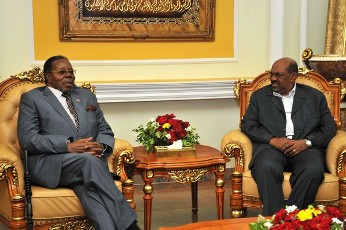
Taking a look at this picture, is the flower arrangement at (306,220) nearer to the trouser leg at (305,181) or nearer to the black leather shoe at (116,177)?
the trouser leg at (305,181)

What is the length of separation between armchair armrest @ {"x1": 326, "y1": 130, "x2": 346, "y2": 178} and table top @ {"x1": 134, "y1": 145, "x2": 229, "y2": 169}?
0.73 meters

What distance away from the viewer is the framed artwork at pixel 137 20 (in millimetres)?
5543

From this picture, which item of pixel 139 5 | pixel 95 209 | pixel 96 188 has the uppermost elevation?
pixel 139 5

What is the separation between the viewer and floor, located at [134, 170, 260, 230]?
16.3 ft

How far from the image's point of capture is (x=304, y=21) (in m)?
5.92

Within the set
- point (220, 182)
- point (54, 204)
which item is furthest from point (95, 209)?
point (220, 182)

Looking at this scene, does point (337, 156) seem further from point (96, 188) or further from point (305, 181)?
point (96, 188)

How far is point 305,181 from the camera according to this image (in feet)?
14.0

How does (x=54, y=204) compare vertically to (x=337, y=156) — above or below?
below

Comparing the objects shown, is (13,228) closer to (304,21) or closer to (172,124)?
(172,124)

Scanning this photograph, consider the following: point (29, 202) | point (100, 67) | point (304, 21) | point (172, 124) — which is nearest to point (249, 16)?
point (304, 21)

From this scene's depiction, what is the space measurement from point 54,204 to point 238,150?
140 centimetres

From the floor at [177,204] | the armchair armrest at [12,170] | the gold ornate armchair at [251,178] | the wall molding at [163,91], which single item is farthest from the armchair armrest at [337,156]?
the armchair armrest at [12,170]

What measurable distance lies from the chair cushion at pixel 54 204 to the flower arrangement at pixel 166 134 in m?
0.81
